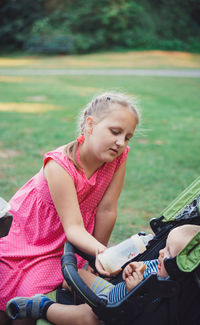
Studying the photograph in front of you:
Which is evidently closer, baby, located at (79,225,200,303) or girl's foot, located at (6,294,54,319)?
baby, located at (79,225,200,303)

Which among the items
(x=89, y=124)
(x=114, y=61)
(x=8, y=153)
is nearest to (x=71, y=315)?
(x=89, y=124)

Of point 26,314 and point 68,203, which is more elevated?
point 68,203

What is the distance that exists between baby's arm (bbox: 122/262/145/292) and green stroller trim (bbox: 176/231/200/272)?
0.31 m

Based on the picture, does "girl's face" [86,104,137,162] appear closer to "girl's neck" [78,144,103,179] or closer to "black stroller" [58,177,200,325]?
"girl's neck" [78,144,103,179]

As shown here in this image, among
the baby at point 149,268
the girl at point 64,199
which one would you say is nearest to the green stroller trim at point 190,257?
the baby at point 149,268

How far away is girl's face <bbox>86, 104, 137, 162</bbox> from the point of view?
6.21ft

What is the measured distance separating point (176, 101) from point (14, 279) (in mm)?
8282

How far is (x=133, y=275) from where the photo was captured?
5.48ft

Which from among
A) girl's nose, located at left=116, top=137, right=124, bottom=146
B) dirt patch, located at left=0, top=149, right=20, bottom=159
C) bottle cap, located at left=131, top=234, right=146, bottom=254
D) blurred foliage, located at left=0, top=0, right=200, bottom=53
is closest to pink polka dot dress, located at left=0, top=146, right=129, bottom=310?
girl's nose, located at left=116, top=137, right=124, bottom=146

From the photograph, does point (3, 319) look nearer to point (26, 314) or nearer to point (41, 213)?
point (26, 314)

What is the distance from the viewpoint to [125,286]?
1.65 metres

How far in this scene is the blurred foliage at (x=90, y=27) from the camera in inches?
845

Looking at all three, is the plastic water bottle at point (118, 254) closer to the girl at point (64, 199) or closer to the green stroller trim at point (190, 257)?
the girl at point (64, 199)

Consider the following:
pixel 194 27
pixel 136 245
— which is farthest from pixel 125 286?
pixel 194 27
